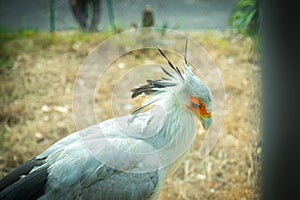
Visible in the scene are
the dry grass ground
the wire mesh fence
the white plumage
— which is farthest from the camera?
the wire mesh fence

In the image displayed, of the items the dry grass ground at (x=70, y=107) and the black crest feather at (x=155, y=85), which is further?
the dry grass ground at (x=70, y=107)

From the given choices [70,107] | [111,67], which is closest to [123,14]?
[111,67]

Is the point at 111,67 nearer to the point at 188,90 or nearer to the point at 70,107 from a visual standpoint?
the point at 70,107

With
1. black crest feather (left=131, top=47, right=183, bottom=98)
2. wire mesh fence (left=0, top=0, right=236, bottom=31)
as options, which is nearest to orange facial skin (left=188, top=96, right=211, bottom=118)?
black crest feather (left=131, top=47, right=183, bottom=98)

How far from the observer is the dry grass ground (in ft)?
9.33

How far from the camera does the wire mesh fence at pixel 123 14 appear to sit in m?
5.41

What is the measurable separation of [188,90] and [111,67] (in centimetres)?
250

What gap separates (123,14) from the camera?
5.52 m

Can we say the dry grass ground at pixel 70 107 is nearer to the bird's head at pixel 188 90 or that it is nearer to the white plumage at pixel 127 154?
the bird's head at pixel 188 90

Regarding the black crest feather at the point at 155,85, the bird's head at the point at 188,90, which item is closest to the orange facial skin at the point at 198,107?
the bird's head at the point at 188,90

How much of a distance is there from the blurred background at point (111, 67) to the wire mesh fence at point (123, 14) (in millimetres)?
14

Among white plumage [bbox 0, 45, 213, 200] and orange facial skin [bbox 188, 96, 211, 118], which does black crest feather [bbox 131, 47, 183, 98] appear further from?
orange facial skin [bbox 188, 96, 211, 118]

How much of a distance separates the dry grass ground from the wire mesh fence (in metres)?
0.40

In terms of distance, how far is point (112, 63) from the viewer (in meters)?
4.42
